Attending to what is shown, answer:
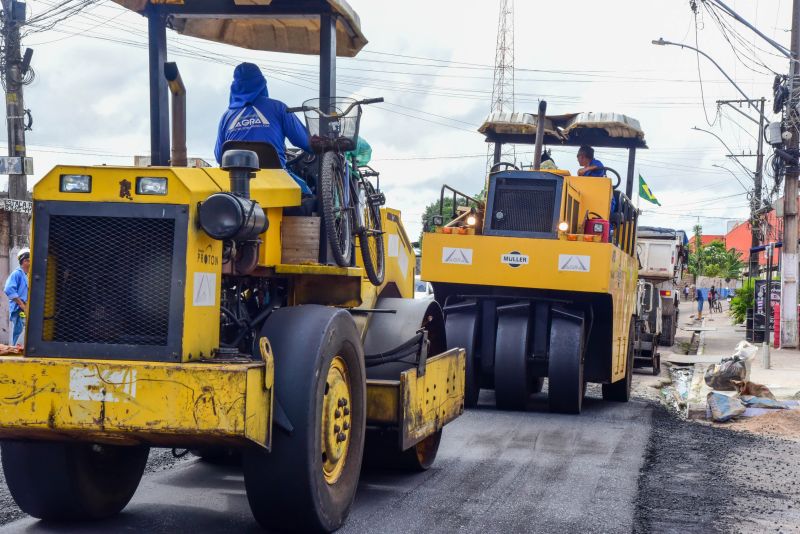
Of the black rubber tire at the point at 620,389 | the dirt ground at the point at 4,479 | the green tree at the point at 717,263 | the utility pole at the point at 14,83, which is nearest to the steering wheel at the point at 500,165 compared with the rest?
the black rubber tire at the point at 620,389

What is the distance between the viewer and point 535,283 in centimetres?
1072

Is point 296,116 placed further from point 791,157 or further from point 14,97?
point 791,157

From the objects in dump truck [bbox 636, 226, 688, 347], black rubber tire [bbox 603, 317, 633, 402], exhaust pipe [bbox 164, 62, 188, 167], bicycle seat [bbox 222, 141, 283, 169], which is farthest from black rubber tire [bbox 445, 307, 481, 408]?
dump truck [bbox 636, 226, 688, 347]

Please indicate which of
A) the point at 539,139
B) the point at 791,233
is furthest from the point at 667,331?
the point at 539,139

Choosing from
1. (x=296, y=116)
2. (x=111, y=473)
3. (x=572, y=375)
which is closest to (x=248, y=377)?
(x=111, y=473)

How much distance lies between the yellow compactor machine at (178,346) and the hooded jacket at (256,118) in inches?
12.5

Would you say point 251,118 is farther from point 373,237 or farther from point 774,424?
point 774,424

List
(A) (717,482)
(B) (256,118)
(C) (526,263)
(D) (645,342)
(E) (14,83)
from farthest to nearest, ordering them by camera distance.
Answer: (E) (14,83) → (D) (645,342) → (C) (526,263) → (A) (717,482) → (B) (256,118)

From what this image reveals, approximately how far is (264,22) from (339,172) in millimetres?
1158

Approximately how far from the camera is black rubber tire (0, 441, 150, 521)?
512cm

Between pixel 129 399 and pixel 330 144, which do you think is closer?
pixel 129 399

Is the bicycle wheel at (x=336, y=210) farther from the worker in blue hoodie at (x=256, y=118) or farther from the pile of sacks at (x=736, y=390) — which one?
the pile of sacks at (x=736, y=390)

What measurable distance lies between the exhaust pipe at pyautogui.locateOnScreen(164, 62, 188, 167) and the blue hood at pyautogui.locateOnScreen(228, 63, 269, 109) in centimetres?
30

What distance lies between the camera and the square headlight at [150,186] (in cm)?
457
